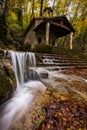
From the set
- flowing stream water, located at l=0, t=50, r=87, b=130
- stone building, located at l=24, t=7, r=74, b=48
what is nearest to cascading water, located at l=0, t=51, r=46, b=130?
flowing stream water, located at l=0, t=50, r=87, b=130

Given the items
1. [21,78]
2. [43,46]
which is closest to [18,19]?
[43,46]

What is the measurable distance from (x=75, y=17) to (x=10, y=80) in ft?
81.6

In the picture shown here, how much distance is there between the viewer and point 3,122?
10.6ft

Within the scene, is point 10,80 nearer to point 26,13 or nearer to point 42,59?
point 42,59

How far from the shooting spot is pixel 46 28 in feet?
54.1

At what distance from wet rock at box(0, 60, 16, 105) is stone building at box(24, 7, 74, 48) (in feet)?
38.9

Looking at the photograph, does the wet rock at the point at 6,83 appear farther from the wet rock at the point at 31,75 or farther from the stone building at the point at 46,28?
the stone building at the point at 46,28

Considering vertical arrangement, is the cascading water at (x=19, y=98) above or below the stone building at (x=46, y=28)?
below

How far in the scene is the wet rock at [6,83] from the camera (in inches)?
155

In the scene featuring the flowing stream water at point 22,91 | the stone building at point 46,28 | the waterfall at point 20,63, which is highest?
the stone building at point 46,28

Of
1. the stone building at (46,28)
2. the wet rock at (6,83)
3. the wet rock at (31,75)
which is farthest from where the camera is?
the stone building at (46,28)

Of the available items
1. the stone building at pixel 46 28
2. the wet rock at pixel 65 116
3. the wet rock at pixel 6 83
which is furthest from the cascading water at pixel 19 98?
the stone building at pixel 46 28

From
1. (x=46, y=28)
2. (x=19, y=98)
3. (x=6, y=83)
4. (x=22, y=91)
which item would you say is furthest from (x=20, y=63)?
(x=46, y=28)

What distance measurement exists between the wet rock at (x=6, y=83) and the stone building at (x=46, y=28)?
38.9ft
